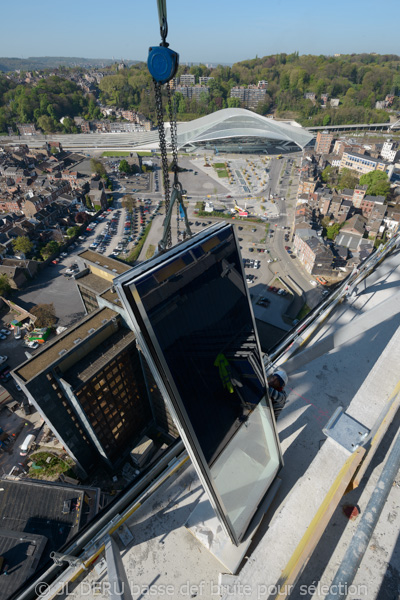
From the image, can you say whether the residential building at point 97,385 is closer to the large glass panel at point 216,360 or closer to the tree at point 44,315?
the large glass panel at point 216,360

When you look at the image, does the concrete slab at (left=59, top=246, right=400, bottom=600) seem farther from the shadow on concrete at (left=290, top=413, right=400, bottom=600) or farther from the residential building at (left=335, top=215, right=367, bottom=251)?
the residential building at (left=335, top=215, right=367, bottom=251)

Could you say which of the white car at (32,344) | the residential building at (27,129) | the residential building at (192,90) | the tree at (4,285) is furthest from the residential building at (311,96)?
the white car at (32,344)

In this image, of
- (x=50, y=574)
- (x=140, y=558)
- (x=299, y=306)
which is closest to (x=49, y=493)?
(x=50, y=574)

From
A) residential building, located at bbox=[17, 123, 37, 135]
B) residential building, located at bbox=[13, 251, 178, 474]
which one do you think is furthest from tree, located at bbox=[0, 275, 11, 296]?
residential building, located at bbox=[17, 123, 37, 135]

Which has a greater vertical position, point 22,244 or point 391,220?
point 391,220

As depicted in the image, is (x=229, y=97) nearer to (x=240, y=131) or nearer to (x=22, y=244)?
(x=240, y=131)

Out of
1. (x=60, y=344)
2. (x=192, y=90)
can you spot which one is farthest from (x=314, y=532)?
(x=192, y=90)
